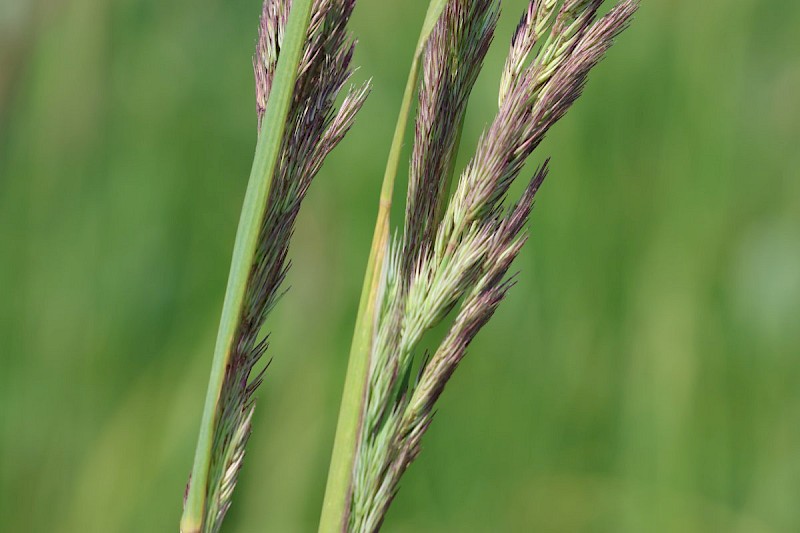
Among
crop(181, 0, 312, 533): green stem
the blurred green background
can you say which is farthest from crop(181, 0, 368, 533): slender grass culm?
the blurred green background

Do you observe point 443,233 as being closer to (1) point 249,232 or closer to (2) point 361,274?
(1) point 249,232

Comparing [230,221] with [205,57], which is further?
[205,57]

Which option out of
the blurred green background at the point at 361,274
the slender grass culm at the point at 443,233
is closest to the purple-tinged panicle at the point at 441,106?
the slender grass culm at the point at 443,233

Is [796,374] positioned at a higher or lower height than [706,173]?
Answer: lower

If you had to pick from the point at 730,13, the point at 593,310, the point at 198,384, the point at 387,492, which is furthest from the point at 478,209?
the point at 730,13

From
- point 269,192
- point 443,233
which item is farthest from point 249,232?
point 443,233

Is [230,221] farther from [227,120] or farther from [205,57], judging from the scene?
[205,57]

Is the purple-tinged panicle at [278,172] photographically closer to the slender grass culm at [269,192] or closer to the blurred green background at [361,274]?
the slender grass culm at [269,192]

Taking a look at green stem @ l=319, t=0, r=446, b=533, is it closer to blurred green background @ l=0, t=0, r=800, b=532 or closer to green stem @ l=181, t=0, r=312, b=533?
green stem @ l=181, t=0, r=312, b=533
